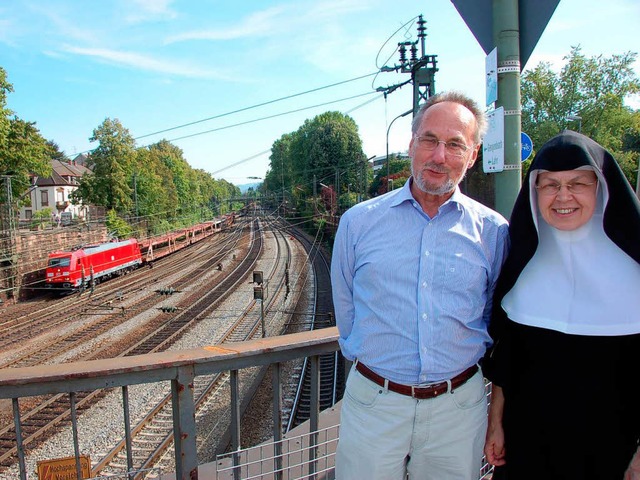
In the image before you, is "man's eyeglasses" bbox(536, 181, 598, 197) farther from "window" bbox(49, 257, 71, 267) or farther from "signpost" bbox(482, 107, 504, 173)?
"window" bbox(49, 257, 71, 267)

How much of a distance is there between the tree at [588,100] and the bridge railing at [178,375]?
1125 inches

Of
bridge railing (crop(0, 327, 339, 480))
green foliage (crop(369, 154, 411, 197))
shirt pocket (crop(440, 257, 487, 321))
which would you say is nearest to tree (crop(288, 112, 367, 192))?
green foliage (crop(369, 154, 411, 197))

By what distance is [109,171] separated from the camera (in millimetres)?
37938

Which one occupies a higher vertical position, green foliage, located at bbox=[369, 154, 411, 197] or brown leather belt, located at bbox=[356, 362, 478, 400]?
green foliage, located at bbox=[369, 154, 411, 197]

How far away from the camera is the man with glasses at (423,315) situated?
5.90 feet

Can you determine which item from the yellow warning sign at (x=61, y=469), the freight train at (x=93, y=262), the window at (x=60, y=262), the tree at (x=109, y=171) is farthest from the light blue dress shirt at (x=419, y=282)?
the tree at (x=109, y=171)

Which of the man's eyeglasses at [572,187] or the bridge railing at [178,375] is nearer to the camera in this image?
the man's eyeglasses at [572,187]

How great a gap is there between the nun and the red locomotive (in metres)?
25.1

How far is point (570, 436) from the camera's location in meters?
1.70

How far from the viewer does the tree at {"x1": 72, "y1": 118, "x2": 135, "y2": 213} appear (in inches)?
1494

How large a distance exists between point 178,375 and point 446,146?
4.49 ft

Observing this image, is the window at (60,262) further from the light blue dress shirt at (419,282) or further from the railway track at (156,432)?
the light blue dress shirt at (419,282)

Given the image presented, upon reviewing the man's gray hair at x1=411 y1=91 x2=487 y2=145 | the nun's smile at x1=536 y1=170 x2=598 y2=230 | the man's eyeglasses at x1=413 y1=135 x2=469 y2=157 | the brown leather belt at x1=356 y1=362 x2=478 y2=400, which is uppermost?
the man's gray hair at x1=411 y1=91 x2=487 y2=145

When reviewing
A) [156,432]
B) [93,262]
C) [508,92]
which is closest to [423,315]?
[508,92]
